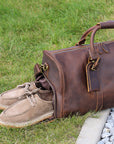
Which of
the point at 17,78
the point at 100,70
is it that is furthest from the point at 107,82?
the point at 17,78

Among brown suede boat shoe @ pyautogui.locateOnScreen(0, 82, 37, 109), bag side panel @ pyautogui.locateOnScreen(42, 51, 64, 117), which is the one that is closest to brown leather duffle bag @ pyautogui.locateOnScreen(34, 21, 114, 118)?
bag side panel @ pyautogui.locateOnScreen(42, 51, 64, 117)

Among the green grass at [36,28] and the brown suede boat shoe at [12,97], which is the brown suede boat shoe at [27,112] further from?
the green grass at [36,28]

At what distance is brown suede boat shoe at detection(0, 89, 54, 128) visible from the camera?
191 centimetres

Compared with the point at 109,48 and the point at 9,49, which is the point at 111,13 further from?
the point at 109,48

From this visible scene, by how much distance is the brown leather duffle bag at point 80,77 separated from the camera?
6.07 ft

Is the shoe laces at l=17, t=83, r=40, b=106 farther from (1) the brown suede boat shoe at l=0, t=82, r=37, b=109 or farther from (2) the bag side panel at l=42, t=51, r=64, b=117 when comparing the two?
(2) the bag side panel at l=42, t=51, r=64, b=117

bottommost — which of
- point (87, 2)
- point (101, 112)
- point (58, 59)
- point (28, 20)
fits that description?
point (101, 112)

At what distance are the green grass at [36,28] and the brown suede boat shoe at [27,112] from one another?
64cm

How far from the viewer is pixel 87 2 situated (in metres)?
3.77

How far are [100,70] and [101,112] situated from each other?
37cm

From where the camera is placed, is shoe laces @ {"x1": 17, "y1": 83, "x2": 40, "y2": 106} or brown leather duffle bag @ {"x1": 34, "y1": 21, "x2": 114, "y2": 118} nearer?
brown leather duffle bag @ {"x1": 34, "y1": 21, "x2": 114, "y2": 118}

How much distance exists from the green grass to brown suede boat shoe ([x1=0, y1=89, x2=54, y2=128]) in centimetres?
64

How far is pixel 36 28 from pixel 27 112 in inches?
76.7

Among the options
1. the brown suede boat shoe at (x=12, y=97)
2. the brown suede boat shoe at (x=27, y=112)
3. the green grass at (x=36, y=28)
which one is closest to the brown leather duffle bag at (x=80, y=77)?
the brown suede boat shoe at (x=27, y=112)
